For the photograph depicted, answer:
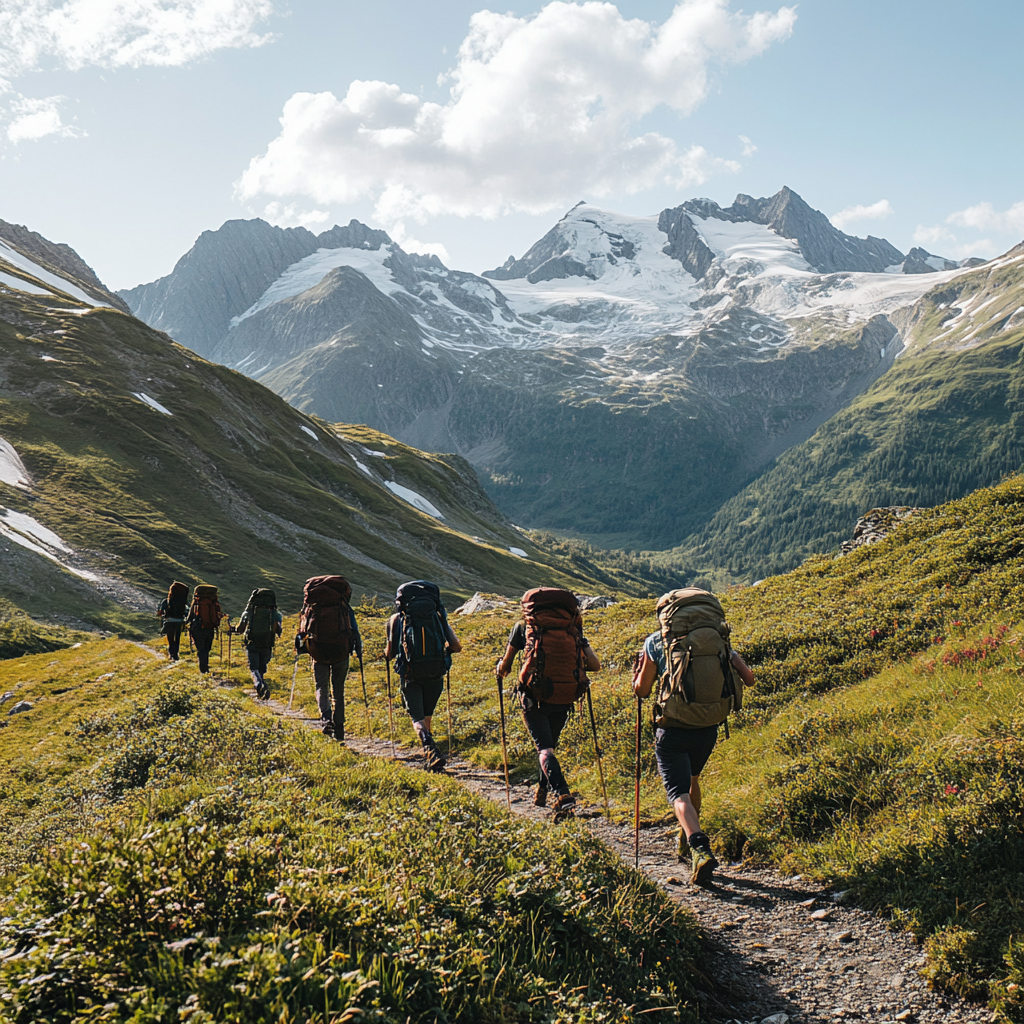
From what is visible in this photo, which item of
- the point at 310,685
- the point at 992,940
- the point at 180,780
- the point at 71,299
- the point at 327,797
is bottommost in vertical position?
the point at 310,685

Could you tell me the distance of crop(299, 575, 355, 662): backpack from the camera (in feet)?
50.9

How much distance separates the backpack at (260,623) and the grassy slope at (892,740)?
4.83 m

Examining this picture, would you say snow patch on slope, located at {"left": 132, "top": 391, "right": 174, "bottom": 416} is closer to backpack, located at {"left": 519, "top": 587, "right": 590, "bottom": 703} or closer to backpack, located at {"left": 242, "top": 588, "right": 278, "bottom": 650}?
backpack, located at {"left": 242, "top": 588, "right": 278, "bottom": 650}

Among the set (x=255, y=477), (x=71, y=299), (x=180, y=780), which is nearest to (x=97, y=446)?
(x=255, y=477)

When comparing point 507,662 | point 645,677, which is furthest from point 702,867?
point 507,662

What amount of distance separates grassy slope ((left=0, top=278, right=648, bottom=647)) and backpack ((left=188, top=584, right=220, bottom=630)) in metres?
29.9

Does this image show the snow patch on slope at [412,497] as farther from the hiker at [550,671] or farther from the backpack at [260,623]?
the hiker at [550,671]

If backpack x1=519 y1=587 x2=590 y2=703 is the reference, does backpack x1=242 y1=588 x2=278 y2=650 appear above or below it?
below

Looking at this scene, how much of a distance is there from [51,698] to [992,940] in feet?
84.1

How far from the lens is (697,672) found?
8.32 m

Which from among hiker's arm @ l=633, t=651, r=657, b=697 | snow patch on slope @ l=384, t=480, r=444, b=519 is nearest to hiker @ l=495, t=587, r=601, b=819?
hiker's arm @ l=633, t=651, r=657, b=697

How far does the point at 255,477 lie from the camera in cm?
9525

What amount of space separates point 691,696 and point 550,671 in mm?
2861

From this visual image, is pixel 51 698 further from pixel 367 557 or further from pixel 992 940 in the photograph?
pixel 367 557
